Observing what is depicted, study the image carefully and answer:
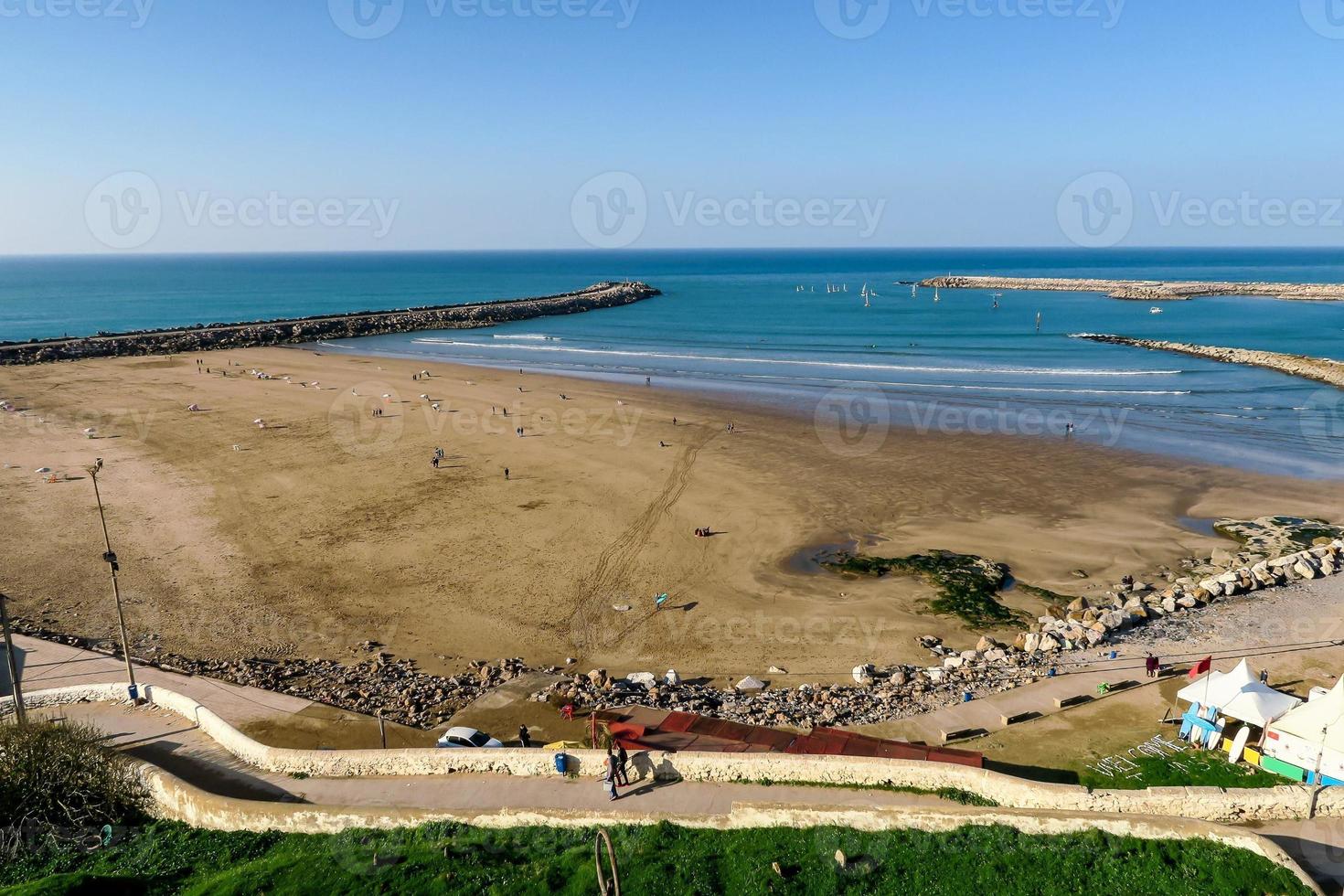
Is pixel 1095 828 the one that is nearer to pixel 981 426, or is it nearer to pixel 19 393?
pixel 981 426

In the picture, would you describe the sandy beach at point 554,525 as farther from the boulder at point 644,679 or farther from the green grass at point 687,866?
the green grass at point 687,866

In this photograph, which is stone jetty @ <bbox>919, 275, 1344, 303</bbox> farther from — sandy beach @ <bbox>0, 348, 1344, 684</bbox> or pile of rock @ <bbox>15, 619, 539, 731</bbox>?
pile of rock @ <bbox>15, 619, 539, 731</bbox>

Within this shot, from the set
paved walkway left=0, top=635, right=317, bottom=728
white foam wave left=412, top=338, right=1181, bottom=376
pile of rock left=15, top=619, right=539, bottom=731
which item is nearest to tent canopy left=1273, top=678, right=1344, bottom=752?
pile of rock left=15, top=619, right=539, bottom=731

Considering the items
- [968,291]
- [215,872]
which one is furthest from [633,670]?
[968,291]

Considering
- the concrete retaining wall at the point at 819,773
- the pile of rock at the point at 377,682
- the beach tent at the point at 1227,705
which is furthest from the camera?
the pile of rock at the point at 377,682

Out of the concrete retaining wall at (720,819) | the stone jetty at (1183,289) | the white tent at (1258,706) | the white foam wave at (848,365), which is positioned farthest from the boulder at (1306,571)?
the stone jetty at (1183,289)

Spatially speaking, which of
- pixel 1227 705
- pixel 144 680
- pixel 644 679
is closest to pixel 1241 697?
pixel 1227 705
